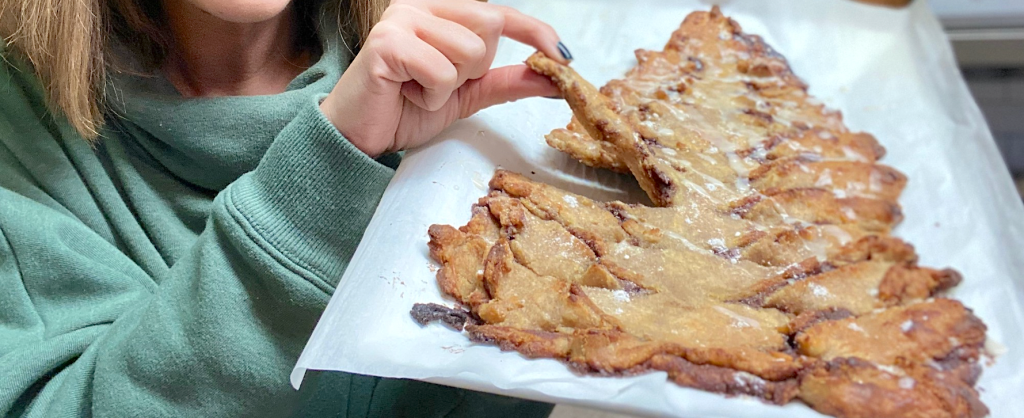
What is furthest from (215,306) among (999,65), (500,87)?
(999,65)

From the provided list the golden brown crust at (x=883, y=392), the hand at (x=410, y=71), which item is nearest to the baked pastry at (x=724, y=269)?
the golden brown crust at (x=883, y=392)

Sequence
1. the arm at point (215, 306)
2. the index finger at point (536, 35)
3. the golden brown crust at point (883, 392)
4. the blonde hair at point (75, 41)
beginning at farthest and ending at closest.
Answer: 1. the index finger at point (536, 35)
2. the blonde hair at point (75, 41)
3. the arm at point (215, 306)
4. the golden brown crust at point (883, 392)

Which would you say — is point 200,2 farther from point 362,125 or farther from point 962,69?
point 962,69

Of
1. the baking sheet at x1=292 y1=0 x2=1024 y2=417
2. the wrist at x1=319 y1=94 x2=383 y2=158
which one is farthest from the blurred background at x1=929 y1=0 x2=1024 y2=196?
the wrist at x1=319 y1=94 x2=383 y2=158

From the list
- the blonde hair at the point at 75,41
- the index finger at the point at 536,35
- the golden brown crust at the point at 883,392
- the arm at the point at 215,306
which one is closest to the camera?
the golden brown crust at the point at 883,392

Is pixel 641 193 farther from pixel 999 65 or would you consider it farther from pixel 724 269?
pixel 999 65

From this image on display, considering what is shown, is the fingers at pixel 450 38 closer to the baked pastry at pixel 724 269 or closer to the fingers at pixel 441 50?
the fingers at pixel 441 50

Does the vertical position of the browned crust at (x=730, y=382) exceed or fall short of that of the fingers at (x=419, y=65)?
it falls short
